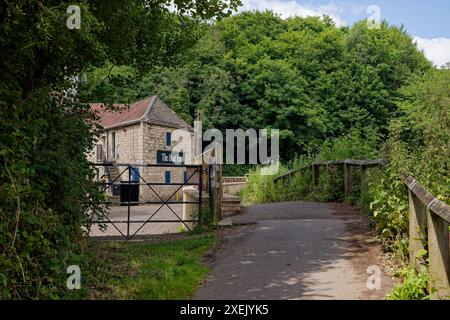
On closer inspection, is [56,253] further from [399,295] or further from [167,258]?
[399,295]

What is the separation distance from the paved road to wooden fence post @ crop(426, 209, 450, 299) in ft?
2.18

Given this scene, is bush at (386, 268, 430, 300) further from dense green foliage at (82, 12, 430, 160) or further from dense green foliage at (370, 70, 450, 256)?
dense green foliage at (82, 12, 430, 160)

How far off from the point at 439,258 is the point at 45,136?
4046 mm

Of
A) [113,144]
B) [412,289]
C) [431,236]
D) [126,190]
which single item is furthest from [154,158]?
[431,236]

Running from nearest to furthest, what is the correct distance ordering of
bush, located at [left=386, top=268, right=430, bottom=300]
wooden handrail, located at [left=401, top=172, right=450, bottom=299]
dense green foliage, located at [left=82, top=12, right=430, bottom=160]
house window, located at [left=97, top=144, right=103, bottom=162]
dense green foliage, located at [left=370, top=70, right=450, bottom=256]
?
wooden handrail, located at [left=401, top=172, right=450, bottom=299], bush, located at [left=386, top=268, right=430, bottom=300], dense green foliage, located at [left=370, top=70, right=450, bottom=256], house window, located at [left=97, top=144, right=103, bottom=162], dense green foliage, located at [left=82, top=12, right=430, bottom=160]

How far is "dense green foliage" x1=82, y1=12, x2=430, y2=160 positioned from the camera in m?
39.8

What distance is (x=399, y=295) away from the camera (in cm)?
439

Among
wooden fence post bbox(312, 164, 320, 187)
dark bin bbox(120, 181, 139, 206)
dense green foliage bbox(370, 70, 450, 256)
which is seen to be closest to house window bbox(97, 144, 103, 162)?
dark bin bbox(120, 181, 139, 206)

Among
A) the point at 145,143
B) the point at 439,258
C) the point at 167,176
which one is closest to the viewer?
the point at 439,258

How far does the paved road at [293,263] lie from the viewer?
15.8 feet

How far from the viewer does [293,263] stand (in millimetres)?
5926

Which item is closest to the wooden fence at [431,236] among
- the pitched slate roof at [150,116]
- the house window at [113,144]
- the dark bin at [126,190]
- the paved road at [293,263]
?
the paved road at [293,263]

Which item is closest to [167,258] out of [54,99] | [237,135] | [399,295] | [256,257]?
[256,257]

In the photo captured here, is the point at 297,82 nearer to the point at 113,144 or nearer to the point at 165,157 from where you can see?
the point at 165,157
